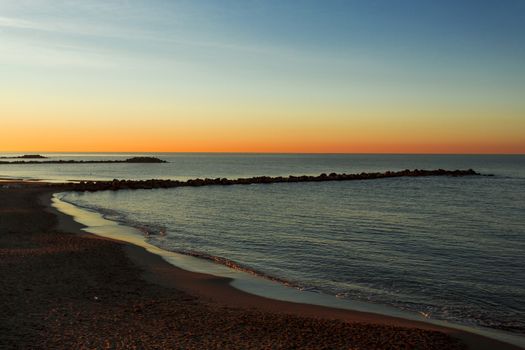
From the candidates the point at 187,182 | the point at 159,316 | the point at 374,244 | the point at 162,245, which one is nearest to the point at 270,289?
the point at 159,316

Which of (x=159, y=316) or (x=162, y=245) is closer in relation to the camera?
(x=159, y=316)

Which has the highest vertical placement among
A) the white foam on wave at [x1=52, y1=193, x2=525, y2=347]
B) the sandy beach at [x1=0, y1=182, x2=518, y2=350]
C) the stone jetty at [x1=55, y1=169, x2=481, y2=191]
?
the stone jetty at [x1=55, y1=169, x2=481, y2=191]

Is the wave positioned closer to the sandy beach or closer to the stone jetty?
the sandy beach

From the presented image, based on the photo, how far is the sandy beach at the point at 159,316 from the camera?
955cm

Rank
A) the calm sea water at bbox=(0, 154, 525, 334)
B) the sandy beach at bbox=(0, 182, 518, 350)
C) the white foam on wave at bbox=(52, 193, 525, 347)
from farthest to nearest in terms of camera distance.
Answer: the calm sea water at bbox=(0, 154, 525, 334) < the white foam on wave at bbox=(52, 193, 525, 347) < the sandy beach at bbox=(0, 182, 518, 350)

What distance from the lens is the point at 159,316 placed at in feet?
36.7

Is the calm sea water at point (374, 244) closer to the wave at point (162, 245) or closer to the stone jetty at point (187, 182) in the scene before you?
the wave at point (162, 245)

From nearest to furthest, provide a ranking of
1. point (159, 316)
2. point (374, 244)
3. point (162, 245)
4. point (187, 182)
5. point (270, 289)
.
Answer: point (159, 316) < point (270, 289) < point (162, 245) < point (374, 244) < point (187, 182)

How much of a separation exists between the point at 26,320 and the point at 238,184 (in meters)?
58.2

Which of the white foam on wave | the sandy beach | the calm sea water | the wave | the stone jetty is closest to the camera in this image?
the sandy beach

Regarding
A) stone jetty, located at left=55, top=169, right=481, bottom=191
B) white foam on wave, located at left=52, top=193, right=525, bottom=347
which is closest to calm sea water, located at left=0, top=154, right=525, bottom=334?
white foam on wave, located at left=52, top=193, right=525, bottom=347

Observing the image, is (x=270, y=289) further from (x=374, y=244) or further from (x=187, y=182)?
(x=187, y=182)

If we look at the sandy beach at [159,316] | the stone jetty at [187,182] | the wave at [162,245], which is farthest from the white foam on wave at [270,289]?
the stone jetty at [187,182]

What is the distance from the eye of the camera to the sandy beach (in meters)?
9.55
